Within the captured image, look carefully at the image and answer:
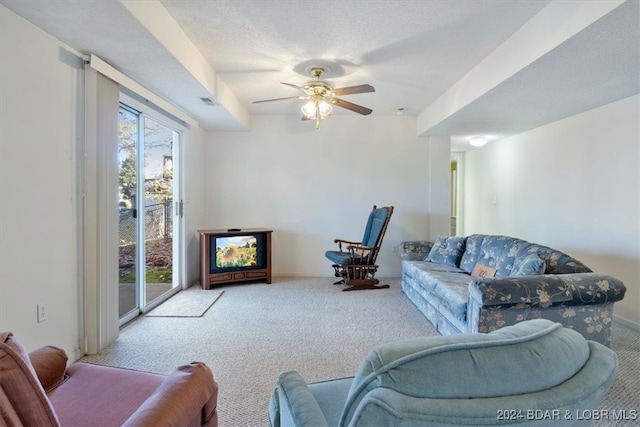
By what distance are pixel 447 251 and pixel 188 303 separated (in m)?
3.14

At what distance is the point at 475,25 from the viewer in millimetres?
2348

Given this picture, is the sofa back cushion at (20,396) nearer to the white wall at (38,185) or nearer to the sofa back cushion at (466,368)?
the sofa back cushion at (466,368)

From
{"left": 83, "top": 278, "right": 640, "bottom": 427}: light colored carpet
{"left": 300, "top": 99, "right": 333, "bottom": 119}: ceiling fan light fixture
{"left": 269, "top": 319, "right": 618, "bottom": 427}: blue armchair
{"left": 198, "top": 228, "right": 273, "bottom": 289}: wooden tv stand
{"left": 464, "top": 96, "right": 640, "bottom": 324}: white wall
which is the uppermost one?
{"left": 300, "top": 99, "right": 333, "bottom": 119}: ceiling fan light fixture

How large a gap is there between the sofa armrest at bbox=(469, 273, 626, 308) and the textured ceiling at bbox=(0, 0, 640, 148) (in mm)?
1569

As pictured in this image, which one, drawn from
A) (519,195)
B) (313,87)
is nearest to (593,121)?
(519,195)

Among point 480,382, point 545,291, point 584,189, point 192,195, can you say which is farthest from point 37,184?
point 584,189

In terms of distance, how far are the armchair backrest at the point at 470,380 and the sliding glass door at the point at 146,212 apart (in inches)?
124

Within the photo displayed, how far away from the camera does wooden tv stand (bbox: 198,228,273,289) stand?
4203 mm

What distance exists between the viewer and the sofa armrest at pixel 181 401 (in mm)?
907

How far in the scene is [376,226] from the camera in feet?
14.3

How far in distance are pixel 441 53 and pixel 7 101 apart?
3.16m

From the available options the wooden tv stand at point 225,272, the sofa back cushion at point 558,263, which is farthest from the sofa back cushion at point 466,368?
the wooden tv stand at point 225,272

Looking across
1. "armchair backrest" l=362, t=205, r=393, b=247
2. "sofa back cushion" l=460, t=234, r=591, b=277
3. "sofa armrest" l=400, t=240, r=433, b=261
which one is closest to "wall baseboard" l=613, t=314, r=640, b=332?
"sofa back cushion" l=460, t=234, r=591, b=277

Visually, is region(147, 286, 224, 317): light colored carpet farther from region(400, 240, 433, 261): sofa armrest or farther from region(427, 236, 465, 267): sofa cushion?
region(427, 236, 465, 267): sofa cushion
